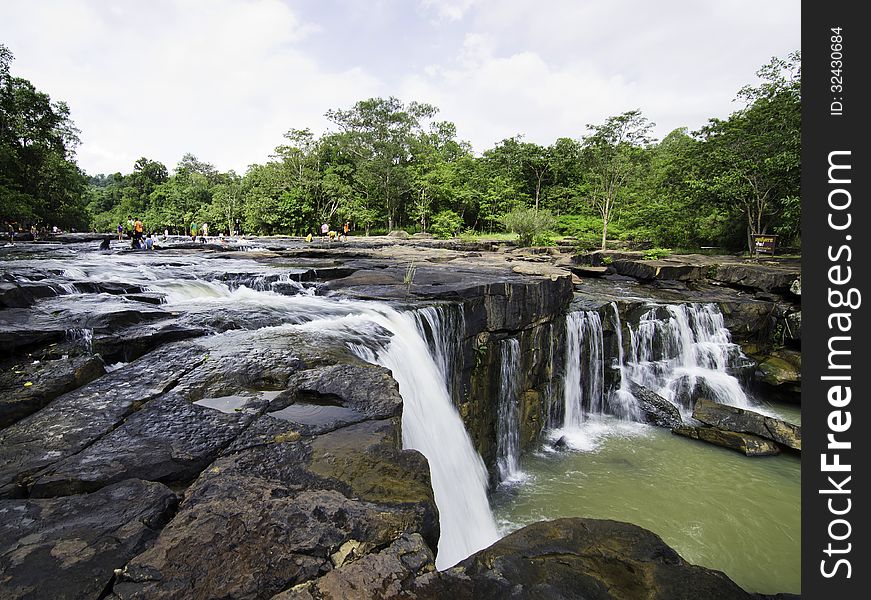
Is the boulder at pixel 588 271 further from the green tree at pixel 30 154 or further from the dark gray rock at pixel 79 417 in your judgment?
the green tree at pixel 30 154

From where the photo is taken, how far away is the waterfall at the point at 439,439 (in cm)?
434

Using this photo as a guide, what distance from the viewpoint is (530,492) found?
7043 mm

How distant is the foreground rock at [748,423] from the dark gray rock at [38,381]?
34.9 feet

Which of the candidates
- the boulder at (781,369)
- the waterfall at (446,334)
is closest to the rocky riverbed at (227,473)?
the waterfall at (446,334)

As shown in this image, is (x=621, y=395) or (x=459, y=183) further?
(x=459, y=183)

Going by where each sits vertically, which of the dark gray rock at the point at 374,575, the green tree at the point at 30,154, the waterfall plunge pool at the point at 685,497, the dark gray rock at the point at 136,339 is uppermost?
the green tree at the point at 30,154

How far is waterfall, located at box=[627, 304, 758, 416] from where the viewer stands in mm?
10492

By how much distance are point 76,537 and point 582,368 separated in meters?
9.84

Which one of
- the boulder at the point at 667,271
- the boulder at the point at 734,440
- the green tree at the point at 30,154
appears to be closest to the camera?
the boulder at the point at 734,440

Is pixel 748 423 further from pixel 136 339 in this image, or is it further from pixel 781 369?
pixel 136 339

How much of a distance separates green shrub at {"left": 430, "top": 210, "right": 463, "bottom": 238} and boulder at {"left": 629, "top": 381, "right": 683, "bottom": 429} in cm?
2725

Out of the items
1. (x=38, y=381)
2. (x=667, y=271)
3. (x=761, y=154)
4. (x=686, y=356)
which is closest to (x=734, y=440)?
(x=686, y=356)

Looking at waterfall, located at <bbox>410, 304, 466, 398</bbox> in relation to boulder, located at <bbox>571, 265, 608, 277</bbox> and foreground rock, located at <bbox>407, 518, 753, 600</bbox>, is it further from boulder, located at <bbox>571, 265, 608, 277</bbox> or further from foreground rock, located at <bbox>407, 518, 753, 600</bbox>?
boulder, located at <bbox>571, 265, 608, 277</bbox>

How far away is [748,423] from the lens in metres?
8.53
